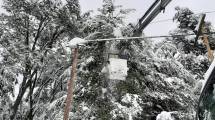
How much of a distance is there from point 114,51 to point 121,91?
379 cm

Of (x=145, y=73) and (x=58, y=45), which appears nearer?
(x=145, y=73)

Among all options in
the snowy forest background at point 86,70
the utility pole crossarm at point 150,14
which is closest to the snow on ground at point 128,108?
the snowy forest background at point 86,70

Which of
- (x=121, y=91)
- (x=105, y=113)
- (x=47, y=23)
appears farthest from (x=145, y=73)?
(x=47, y=23)

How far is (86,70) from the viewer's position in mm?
12977

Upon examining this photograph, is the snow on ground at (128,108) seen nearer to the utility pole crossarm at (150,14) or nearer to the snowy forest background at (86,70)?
the snowy forest background at (86,70)

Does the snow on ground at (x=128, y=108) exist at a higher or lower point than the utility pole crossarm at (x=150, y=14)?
lower

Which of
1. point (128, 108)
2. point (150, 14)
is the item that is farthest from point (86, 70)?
point (150, 14)

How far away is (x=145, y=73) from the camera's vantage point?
13703 mm

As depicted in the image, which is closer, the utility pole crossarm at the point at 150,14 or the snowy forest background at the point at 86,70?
the utility pole crossarm at the point at 150,14

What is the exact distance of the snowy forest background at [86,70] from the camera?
11898 mm

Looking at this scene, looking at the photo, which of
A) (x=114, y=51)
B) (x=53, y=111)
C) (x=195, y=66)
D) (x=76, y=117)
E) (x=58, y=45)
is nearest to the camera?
(x=114, y=51)

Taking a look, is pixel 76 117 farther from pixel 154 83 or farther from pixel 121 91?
pixel 154 83

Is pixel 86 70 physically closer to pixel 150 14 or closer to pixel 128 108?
pixel 128 108

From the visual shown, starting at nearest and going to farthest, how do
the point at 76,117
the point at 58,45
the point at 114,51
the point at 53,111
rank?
the point at 114,51 → the point at 76,117 → the point at 53,111 → the point at 58,45
